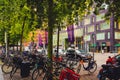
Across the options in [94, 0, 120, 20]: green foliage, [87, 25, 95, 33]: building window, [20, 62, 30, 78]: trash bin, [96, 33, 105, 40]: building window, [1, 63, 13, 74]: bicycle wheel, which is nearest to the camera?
[94, 0, 120, 20]: green foliage

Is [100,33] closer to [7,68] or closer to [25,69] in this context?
[7,68]

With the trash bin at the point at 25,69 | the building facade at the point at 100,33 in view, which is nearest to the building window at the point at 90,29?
the building facade at the point at 100,33

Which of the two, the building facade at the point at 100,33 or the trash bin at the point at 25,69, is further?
the building facade at the point at 100,33

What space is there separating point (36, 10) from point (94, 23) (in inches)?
3516

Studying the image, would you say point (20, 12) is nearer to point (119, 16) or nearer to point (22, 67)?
point (22, 67)

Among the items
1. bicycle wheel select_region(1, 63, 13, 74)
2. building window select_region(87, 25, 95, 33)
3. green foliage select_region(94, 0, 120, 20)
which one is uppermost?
building window select_region(87, 25, 95, 33)

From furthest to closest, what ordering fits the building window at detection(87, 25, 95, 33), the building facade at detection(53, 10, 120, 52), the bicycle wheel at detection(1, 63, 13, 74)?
the building window at detection(87, 25, 95, 33) → the building facade at detection(53, 10, 120, 52) → the bicycle wheel at detection(1, 63, 13, 74)

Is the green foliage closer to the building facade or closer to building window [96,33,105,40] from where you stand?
the building facade

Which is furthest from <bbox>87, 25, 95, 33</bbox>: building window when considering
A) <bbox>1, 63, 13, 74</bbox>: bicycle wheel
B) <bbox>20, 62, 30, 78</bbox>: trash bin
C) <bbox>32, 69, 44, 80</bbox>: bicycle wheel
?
<bbox>32, 69, 44, 80</bbox>: bicycle wheel

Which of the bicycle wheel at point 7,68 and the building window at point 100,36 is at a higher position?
the building window at point 100,36

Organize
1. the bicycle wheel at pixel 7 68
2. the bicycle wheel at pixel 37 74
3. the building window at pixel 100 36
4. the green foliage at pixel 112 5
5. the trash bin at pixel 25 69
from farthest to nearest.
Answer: the building window at pixel 100 36, the bicycle wheel at pixel 7 68, the trash bin at pixel 25 69, the green foliage at pixel 112 5, the bicycle wheel at pixel 37 74

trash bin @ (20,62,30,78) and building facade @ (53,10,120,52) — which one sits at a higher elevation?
building facade @ (53,10,120,52)

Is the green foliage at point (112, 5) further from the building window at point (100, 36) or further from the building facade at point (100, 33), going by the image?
the building window at point (100, 36)

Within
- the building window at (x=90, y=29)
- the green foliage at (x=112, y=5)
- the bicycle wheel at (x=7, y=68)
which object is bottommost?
the bicycle wheel at (x=7, y=68)
